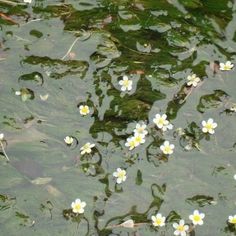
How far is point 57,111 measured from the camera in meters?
4.22

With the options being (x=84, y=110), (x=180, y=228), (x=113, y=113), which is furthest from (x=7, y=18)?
(x=180, y=228)

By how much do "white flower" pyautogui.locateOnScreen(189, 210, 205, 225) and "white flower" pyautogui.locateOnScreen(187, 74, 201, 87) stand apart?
4.00 feet

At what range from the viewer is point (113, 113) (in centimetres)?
419

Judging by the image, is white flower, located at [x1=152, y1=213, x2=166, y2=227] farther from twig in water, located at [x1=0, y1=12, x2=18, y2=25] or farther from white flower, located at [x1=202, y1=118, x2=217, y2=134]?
twig in water, located at [x1=0, y1=12, x2=18, y2=25]

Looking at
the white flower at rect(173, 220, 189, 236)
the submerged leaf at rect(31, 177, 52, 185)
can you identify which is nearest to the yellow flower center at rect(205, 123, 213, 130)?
the white flower at rect(173, 220, 189, 236)

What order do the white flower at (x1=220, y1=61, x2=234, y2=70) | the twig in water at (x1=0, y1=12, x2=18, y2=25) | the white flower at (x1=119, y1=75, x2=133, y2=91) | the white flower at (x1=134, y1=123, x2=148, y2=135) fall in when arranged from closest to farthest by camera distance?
the white flower at (x1=134, y1=123, x2=148, y2=135) < the white flower at (x1=119, y1=75, x2=133, y2=91) < the white flower at (x1=220, y1=61, x2=234, y2=70) < the twig in water at (x1=0, y1=12, x2=18, y2=25)

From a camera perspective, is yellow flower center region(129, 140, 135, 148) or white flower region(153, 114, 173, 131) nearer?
yellow flower center region(129, 140, 135, 148)

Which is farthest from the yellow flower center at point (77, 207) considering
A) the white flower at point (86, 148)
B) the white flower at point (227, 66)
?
the white flower at point (227, 66)

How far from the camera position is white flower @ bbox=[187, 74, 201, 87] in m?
4.33

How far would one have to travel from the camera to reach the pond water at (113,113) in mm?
3691

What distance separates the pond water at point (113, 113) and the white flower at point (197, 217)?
5 cm

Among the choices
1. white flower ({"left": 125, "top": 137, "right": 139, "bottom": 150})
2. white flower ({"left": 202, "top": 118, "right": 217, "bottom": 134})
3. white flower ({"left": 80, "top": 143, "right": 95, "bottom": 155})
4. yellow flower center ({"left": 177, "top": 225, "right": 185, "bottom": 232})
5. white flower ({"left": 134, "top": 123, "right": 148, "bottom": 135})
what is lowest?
yellow flower center ({"left": 177, "top": 225, "right": 185, "bottom": 232})

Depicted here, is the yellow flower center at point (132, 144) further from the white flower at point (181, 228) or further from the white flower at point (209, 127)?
the white flower at point (181, 228)

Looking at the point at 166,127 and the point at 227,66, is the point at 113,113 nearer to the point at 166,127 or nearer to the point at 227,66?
the point at 166,127
